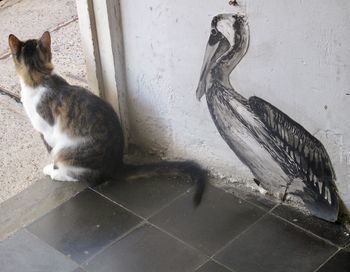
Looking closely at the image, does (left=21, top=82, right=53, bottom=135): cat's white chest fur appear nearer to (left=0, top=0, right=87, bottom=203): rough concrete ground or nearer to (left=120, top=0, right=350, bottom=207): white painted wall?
(left=0, top=0, right=87, bottom=203): rough concrete ground

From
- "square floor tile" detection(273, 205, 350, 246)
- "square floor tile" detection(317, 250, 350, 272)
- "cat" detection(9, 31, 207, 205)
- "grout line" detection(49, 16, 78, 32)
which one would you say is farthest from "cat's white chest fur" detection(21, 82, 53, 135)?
"grout line" detection(49, 16, 78, 32)

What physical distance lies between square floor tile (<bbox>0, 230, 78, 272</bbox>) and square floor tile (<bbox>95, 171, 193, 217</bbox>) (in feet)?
1.40

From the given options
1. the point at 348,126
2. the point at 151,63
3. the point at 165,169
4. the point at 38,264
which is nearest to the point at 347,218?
the point at 348,126

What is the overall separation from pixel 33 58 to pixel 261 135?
115 centimetres

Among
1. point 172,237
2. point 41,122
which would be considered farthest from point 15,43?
point 172,237

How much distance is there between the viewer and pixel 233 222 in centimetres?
270

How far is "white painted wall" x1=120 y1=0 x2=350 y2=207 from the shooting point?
2.29m

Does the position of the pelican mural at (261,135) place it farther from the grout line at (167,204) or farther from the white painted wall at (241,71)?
the grout line at (167,204)

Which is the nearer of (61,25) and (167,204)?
(167,204)

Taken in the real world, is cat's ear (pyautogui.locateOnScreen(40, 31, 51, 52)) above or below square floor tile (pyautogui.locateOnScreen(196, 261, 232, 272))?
above

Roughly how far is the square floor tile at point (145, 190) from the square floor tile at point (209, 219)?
0.21 feet

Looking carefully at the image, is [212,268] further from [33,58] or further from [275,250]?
[33,58]

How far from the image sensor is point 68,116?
286 cm

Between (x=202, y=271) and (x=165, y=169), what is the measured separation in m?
0.71
